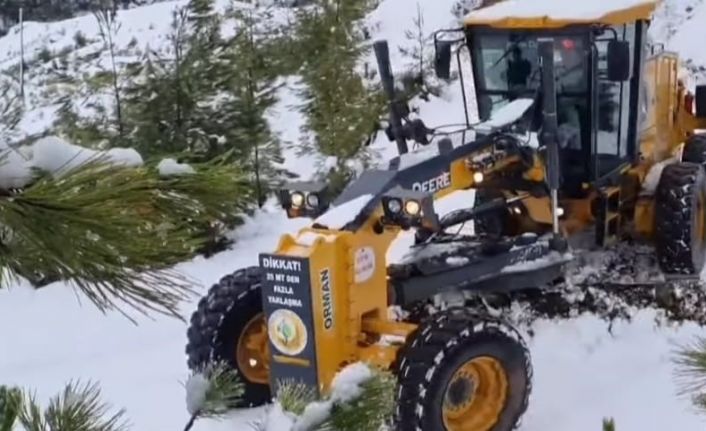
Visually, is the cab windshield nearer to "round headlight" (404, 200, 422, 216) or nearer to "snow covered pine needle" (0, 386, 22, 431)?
"round headlight" (404, 200, 422, 216)

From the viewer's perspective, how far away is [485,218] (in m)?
7.35

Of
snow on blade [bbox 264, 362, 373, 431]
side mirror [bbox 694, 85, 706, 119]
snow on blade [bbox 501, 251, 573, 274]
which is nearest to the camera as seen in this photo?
snow on blade [bbox 264, 362, 373, 431]

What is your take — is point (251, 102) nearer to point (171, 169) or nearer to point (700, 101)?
point (700, 101)

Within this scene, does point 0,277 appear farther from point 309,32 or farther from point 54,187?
point 309,32

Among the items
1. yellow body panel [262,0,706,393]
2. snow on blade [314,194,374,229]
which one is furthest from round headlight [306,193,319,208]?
yellow body panel [262,0,706,393]

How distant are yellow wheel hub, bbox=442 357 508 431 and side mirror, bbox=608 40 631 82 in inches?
77.4

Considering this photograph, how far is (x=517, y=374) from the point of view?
5.48m

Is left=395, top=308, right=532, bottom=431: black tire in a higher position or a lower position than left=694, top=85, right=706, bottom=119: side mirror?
lower

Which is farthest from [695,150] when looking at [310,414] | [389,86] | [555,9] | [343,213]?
[310,414]

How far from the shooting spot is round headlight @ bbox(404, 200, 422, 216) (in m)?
5.35

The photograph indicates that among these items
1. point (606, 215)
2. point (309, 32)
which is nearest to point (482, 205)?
point (606, 215)

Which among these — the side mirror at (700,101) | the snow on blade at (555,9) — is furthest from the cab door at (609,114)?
the side mirror at (700,101)

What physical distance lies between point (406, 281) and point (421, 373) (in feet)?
3.27

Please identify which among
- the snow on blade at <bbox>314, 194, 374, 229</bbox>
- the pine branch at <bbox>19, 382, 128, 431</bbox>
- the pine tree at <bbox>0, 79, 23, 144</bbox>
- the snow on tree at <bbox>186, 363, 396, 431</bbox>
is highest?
the pine tree at <bbox>0, 79, 23, 144</bbox>
